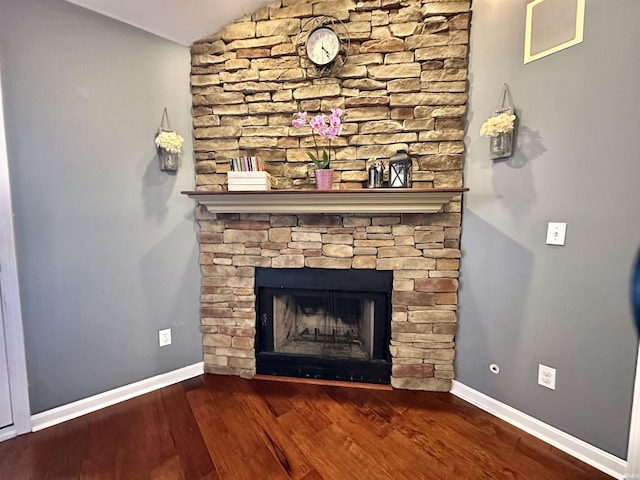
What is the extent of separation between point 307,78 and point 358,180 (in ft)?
2.41

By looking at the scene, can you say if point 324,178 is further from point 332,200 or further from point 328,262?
point 328,262

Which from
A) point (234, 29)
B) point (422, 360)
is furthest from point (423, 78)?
point (422, 360)

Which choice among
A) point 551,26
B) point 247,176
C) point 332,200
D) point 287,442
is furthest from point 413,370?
point 551,26

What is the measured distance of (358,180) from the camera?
1.79 meters

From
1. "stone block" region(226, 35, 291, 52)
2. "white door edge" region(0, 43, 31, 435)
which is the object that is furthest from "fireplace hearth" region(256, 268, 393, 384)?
"stone block" region(226, 35, 291, 52)

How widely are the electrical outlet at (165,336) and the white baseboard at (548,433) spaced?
196cm

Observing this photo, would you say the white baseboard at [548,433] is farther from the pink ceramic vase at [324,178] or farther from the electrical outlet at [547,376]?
the pink ceramic vase at [324,178]

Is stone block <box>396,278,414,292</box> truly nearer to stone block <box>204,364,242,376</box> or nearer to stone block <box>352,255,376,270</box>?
stone block <box>352,255,376,270</box>

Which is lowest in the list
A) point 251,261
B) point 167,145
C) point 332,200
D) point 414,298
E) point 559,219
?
point 414,298

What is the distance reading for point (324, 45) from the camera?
1.71m

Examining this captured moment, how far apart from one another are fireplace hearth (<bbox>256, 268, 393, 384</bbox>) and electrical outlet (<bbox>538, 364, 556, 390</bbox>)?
826 mm

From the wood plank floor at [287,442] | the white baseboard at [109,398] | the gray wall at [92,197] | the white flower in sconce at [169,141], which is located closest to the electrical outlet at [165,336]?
the gray wall at [92,197]

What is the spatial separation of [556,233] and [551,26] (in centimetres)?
101

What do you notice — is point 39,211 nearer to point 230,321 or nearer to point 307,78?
point 230,321
